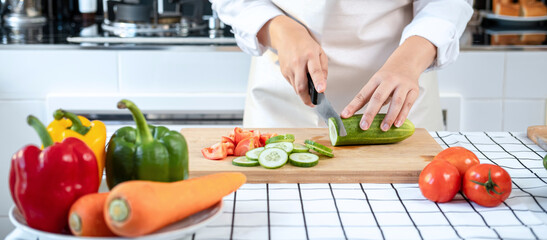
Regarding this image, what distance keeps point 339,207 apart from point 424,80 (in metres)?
0.85

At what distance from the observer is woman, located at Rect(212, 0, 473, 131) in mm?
1433

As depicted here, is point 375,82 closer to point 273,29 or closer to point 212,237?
point 273,29

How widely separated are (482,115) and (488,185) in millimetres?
1346

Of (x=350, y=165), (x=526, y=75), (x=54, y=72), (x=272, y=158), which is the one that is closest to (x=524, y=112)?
(x=526, y=75)

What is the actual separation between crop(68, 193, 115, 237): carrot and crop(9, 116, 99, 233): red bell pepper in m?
0.02

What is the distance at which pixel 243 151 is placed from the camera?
1.30 metres

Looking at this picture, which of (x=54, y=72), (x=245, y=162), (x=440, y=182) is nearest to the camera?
(x=440, y=182)

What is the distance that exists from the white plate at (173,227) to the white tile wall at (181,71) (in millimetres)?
1371

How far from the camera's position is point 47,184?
835mm

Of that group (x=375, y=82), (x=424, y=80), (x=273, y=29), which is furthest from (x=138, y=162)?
(x=424, y=80)

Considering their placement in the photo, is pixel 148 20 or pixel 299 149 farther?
pixel 148 20

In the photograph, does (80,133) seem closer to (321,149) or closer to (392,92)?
(321,149)

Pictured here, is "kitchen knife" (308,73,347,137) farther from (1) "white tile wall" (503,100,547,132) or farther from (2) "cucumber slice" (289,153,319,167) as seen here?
(1) "white tile wall" (503,100,547,132)

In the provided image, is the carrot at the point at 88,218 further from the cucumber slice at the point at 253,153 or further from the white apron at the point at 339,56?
the white apron at the point at 339,56
